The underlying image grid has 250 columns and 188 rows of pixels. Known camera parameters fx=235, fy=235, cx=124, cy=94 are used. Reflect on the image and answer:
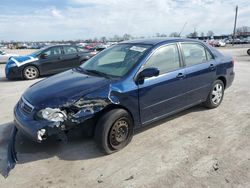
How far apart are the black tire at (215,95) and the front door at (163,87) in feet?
3.20

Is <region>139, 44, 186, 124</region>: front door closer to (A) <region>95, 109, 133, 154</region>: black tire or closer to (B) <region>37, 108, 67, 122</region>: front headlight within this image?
(A) <region>95, 109, 133, 154</region>: black tire

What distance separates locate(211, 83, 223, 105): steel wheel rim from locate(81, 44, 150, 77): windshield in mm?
2085

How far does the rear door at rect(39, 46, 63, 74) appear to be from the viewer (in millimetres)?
9903

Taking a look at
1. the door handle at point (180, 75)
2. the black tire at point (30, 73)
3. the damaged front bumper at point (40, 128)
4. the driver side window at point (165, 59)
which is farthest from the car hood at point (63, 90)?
the black tire at point (30, 73)

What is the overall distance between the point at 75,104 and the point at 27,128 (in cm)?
73

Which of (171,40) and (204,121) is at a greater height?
(171,40)

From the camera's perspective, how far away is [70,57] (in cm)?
1054

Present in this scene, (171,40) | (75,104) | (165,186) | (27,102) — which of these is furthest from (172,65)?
(27,102)

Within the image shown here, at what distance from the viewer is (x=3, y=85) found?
28.0 ft

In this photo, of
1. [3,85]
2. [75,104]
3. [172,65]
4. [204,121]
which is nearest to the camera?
[75,104]

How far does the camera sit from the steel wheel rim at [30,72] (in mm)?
9552

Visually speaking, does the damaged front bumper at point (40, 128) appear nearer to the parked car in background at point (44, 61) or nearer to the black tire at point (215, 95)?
the black tire at point (215, 95)

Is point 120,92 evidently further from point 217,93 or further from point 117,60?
point 217,93

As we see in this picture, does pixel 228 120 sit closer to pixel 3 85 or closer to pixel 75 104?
pixel 75 104
